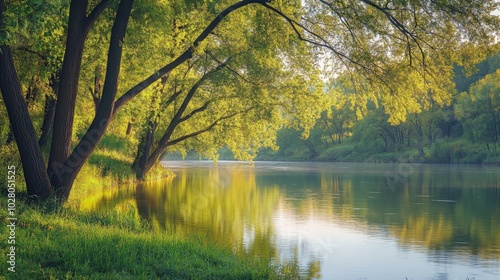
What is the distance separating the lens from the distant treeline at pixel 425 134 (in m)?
82.9

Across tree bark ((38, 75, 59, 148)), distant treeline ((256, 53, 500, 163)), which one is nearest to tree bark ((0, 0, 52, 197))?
tree bark ((38, 75, 59, 148))

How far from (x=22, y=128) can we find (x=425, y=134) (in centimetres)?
9275

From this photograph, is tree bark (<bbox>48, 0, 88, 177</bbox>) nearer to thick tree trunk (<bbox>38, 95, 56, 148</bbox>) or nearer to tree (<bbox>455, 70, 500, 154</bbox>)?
thick tree trunk (<bbox>38, 95, 56, 148</bbox>)

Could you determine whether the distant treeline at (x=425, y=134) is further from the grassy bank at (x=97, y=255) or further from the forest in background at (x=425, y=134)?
the grassy bank at (x=97, y=255)

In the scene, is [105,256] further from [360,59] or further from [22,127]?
[360,59]

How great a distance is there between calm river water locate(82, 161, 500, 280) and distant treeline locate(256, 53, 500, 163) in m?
36.2

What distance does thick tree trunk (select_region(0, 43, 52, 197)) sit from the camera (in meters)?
14.1

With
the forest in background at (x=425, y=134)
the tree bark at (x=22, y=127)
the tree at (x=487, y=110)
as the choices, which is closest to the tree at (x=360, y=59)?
the tree bark at (x=22, y=127)

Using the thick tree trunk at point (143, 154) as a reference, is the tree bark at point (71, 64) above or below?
above

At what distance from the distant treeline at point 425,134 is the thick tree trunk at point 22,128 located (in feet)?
177

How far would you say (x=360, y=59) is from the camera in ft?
54.2

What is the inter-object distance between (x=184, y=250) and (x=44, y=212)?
4562mm

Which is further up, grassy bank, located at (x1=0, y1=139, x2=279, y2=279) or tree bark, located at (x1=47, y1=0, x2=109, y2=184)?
tree bark, located at (x1=47, y1=0, x2=109, y2=184)

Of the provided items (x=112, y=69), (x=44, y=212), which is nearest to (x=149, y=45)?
(x=112, y=69)
